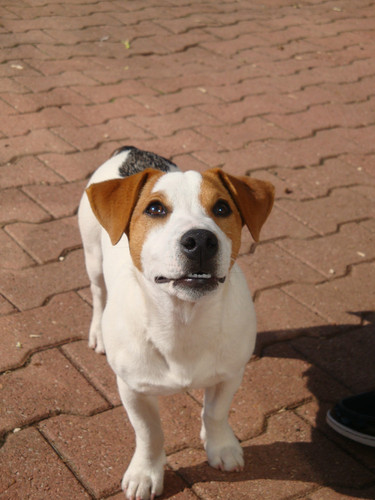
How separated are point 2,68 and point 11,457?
497 centimetres

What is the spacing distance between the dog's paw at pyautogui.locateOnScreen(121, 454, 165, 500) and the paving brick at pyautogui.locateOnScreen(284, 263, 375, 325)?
172 centimetres

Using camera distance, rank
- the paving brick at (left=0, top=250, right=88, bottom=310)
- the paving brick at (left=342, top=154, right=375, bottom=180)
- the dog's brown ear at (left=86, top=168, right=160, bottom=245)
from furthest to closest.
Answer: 1. the paving brick at (left=342, top=154, right=375, bottom=180)
2. the paving brick at (left=0, top=250, right=88, bottom=310)
3. the dog's brown ear at (left=86, top=168, right=160, bottom=245)

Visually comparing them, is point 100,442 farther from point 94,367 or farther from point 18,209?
point 18,209

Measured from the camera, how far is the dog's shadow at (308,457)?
3.27 m

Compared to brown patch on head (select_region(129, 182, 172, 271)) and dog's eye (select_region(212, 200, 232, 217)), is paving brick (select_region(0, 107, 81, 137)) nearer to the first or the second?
brown patch on head (select_region(129, 182, 172, 271))

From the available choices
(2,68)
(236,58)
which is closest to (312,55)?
(236,58)

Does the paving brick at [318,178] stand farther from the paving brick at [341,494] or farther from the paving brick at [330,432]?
the paving brick at [341,494]

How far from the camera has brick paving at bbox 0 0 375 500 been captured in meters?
3.40

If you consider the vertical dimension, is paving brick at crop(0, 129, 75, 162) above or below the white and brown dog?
below

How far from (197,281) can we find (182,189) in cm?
43

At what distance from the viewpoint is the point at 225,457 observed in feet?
10.9

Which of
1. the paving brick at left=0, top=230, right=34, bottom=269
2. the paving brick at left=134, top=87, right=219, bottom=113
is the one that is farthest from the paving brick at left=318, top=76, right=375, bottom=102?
the paving brick at left=0, top=230, right=34, bottom=269

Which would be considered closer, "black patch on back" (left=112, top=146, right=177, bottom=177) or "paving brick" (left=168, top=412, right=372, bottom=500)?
"paving brick" (left=168, top=412, right=372, bottom=500)

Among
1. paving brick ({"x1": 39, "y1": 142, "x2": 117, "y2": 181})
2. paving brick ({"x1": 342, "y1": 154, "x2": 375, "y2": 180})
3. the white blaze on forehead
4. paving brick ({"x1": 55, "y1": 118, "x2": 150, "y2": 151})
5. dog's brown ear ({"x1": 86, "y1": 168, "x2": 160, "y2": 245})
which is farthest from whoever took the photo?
paving brick ({"x1": 342, "y1": 154, "x2": 375, "y2": 180})
